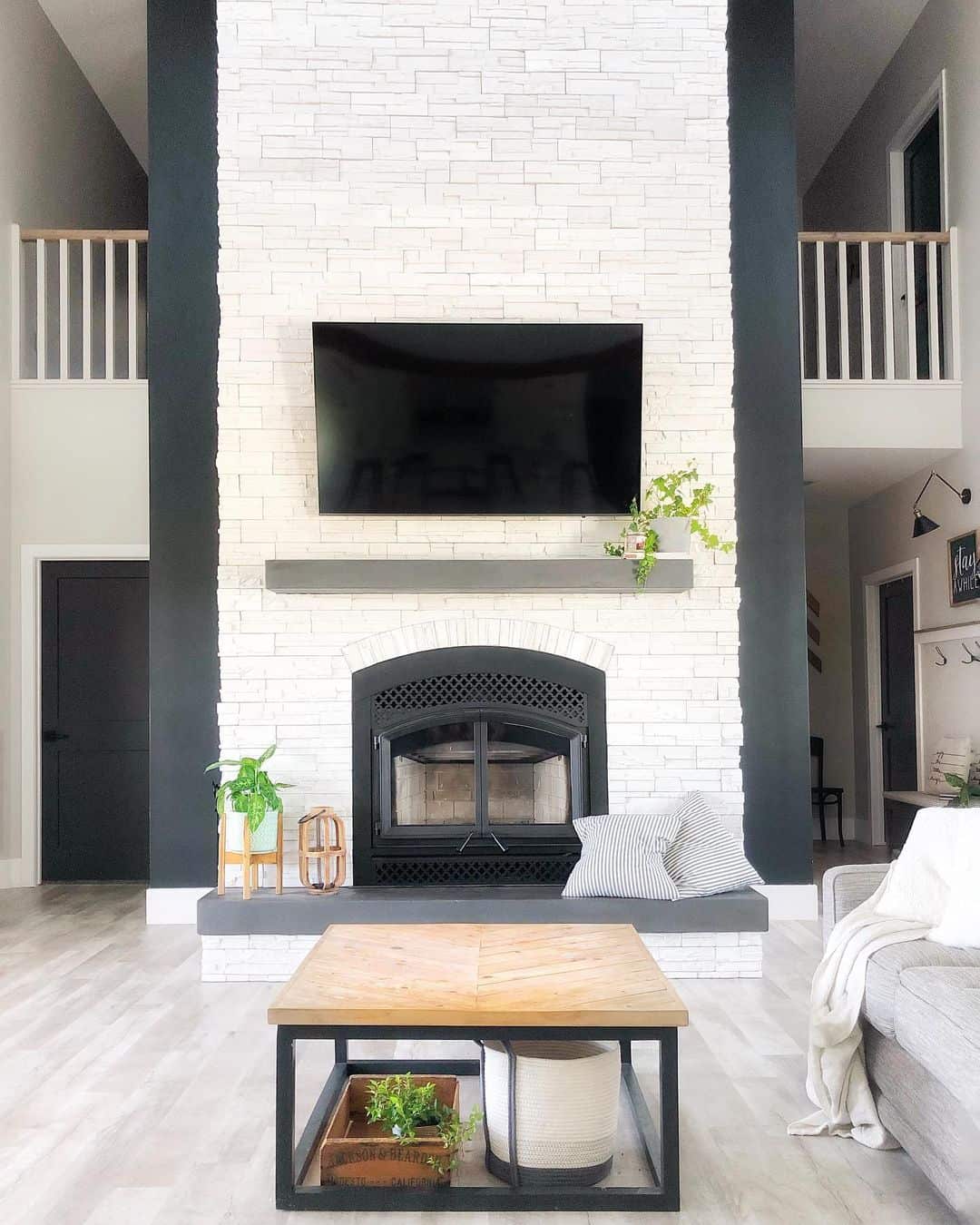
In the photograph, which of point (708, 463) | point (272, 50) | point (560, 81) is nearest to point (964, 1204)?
point (708, 463)

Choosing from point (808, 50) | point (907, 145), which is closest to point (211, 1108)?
point (907, 145)

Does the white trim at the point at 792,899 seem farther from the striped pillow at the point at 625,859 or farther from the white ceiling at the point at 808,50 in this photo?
the white ceiling at the point at 808,50

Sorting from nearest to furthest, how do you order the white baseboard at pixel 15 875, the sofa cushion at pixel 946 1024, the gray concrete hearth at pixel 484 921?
the sofa cushion at pixel 946 1024
the gray concrete hearth at pixel 484 921
the white baseboard at pixel 15 875

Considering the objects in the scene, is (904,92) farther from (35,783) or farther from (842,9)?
(35,783)

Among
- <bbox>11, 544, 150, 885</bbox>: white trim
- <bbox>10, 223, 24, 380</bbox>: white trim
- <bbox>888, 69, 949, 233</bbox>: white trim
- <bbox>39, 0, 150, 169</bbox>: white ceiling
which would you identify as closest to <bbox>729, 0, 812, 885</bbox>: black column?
<bbox>888, 69, 949, 233</bbox>: white trim

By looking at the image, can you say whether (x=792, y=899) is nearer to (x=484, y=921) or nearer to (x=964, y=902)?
(x=484, y=921)

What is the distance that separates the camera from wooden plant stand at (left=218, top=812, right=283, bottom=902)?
4.39 m

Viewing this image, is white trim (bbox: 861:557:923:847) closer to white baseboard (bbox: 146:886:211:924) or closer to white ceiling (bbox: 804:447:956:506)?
white ceiling (bbox: 804:447:956:506)

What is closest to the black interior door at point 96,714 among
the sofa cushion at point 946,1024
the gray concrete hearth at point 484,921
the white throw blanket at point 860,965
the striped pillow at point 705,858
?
the gray concrete hearth at point 484,921

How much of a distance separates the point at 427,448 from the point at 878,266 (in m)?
4.09

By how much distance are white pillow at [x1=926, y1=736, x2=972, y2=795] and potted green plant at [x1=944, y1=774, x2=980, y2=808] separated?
0.32 feet

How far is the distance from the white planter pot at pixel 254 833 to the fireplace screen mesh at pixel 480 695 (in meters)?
0.72

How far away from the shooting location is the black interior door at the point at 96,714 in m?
6.40

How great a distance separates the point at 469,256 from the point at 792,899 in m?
3.32
